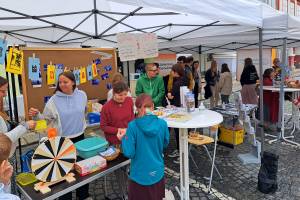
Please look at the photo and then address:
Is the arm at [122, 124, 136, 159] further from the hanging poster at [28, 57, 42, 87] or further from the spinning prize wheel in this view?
the hanging poster at [28, 57, 42, 87]

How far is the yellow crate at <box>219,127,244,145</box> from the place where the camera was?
434cm

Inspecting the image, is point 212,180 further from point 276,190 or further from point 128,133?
point 128,133

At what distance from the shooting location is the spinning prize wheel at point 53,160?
5.98ft

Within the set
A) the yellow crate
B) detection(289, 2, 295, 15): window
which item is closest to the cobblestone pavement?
the yellow crate

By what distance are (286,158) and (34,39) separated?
5478 millimetres

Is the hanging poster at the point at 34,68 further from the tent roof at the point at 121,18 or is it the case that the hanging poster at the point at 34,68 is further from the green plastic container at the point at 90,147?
the green plastic container at the point at 90,147

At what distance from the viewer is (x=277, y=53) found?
52.5 feet

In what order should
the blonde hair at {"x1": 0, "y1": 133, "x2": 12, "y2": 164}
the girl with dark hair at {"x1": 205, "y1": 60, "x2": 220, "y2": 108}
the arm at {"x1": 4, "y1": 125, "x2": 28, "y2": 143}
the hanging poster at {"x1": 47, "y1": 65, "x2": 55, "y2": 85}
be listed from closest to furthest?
the blonde hair at {"x1": 0, "y1": 133, "x2": 12, "y2": 164} → the arm at {"x1": 4, "y1": 125, "x2": 28, "y2": 143} → the hanging poster at {"x1": 47, "y1": 65, "x2": 55, "y2": 85} → the girl with dark hair at {"x1": 205, "y1": 60, "x2": 220, "y2": 108}

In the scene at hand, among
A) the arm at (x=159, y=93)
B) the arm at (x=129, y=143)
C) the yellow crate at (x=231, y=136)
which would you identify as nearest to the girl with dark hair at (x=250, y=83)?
the yellow crate at (x=231, y=136)

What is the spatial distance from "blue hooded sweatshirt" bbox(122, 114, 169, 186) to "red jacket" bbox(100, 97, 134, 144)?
1.68 ft

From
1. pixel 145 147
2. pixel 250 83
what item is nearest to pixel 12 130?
pixel 145 147

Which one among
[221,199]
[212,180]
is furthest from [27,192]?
[212,180]

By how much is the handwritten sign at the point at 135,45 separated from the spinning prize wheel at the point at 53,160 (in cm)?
212

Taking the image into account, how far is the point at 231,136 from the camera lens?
4.39 m
